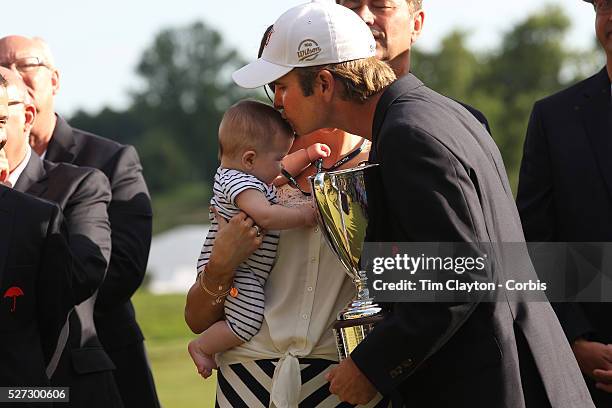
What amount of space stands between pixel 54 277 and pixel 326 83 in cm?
129

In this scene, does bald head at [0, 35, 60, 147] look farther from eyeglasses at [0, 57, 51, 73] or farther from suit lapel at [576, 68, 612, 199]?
suit lapel at [576, 68, 612, 199]

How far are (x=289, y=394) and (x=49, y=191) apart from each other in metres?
1.69

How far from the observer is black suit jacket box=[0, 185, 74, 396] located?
4352 mm

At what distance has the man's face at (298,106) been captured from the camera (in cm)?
408

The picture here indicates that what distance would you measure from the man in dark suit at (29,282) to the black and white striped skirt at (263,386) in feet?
2.16

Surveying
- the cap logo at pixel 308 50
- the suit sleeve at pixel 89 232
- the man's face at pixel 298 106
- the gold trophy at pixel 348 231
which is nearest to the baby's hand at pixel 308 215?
the gold trophy at pixel 348 231

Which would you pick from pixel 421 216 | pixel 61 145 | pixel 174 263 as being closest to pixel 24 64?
pixel 61 145

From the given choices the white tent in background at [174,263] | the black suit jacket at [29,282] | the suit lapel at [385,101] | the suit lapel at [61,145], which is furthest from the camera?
the white tent in background at [174,263]

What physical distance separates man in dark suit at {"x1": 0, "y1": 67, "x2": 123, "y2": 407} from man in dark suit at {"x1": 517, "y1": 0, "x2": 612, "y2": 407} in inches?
72.4

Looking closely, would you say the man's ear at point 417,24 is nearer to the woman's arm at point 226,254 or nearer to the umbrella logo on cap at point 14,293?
the woman's arm at point 226,254

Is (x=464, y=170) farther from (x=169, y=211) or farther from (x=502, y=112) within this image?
(x=169, y=211)

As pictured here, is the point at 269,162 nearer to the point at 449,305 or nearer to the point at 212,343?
the point at 212,343

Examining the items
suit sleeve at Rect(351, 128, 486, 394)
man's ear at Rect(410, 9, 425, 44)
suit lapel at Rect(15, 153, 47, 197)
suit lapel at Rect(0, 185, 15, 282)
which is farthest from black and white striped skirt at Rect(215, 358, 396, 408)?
man's ear at Rect(410, 9, 425, 44)

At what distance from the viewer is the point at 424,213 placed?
3650 millimetres
